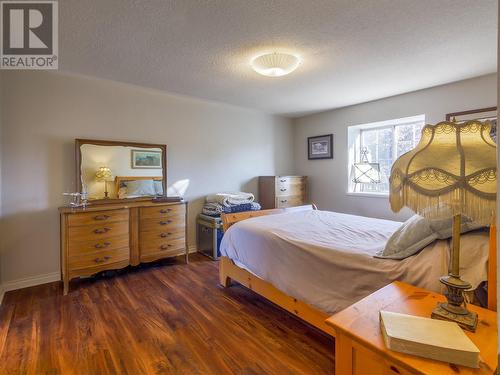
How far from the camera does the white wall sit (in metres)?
2.94

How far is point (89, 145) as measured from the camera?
2.92m

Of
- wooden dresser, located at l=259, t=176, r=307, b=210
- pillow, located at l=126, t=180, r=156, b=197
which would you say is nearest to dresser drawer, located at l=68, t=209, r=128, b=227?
pillow, located at l=126, t=180, r=156, b=197

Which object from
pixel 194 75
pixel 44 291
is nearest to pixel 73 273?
pixel 44 291

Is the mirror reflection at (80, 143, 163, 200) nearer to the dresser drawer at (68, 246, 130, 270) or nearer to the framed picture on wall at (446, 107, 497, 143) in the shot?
the dresser drawer at (68, 246, 130, 270)

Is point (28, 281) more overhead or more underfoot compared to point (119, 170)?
more underfoot

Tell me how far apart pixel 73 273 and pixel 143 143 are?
167 centimetres

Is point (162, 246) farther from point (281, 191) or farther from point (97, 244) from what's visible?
point (281, 191)

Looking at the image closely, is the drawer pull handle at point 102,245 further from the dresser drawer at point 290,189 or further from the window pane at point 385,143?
the window pane at point 385,143

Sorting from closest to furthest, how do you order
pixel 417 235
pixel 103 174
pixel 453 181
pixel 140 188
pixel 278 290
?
pixel 453 181, pixel 417 235, pixel 278 290, pixel 103 174, pixel 140 188

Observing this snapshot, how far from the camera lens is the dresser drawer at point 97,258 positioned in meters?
2.52

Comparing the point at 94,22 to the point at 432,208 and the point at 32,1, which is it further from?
the point at 432,208

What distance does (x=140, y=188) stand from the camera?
3266mm

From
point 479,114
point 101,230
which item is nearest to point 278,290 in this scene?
point 101,230

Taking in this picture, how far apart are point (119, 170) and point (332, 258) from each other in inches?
106
